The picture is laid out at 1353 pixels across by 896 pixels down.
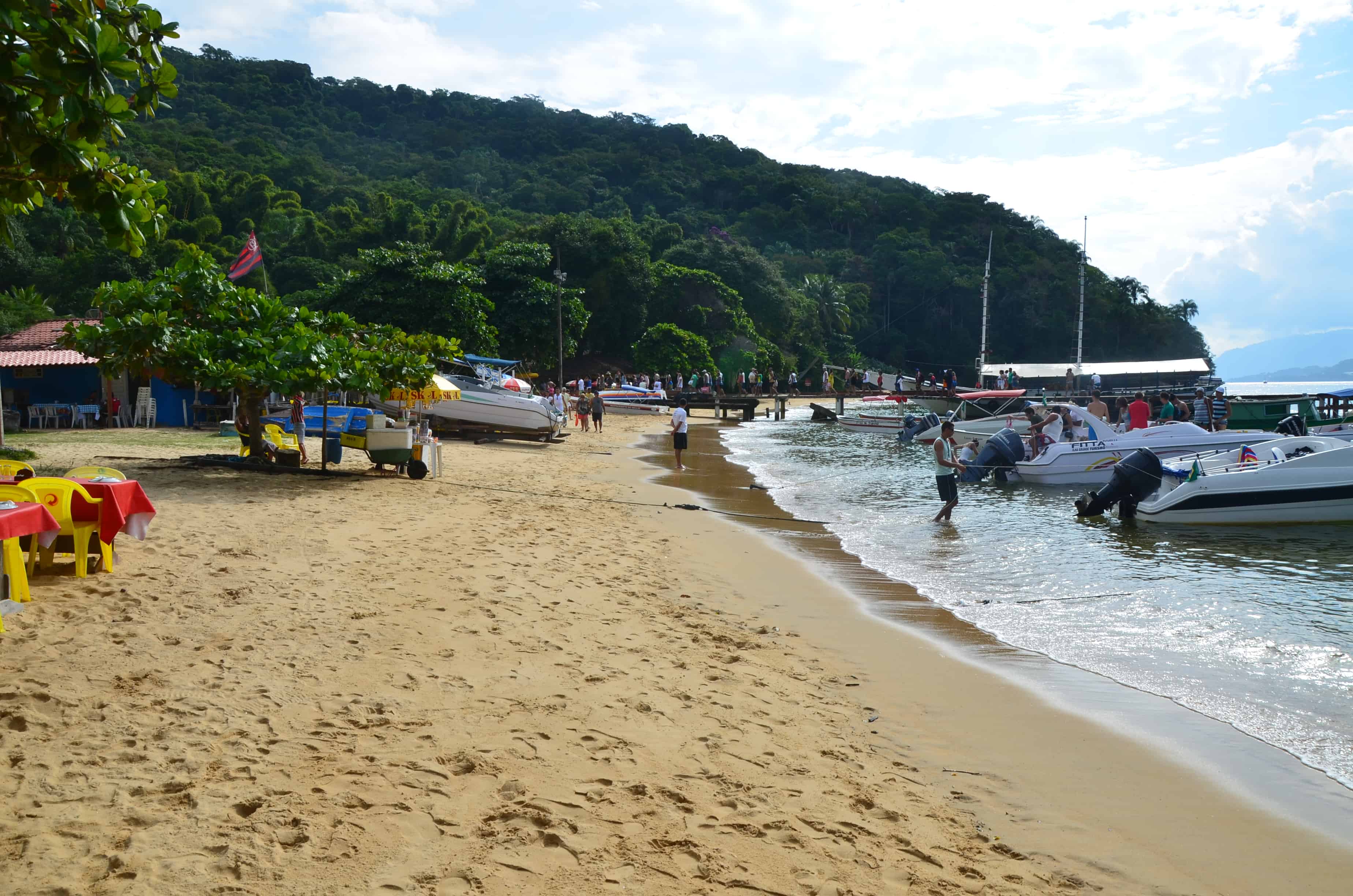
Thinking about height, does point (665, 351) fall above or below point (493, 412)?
above

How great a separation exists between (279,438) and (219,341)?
2961mm

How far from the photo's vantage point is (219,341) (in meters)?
14.4

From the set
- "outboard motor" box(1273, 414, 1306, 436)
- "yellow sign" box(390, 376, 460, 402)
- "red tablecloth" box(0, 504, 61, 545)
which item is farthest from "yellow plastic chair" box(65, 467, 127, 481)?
"outboard motor" box(1273, 414, 1306, 436)

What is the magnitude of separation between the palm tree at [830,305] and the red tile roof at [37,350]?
67702 mm

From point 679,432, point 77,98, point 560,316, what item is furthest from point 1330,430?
point 560,316

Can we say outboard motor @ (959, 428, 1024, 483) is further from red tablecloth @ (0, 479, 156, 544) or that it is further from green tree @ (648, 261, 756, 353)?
green tree @ (648, 261, 756, 353)

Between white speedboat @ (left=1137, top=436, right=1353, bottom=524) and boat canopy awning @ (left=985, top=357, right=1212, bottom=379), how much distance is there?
154ft

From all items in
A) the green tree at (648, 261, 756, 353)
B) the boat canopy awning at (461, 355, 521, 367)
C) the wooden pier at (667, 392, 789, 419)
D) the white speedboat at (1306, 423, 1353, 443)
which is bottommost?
the white speedboat at (1306, 423, 1353, 443)

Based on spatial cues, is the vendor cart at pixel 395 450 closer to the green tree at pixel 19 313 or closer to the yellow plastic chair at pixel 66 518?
the yellow plastic chair at pixel 66 518

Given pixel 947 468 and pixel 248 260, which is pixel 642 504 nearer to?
pixel 947 468

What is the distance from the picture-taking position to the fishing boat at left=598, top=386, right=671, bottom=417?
151 ft

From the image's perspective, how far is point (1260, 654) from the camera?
7582mm

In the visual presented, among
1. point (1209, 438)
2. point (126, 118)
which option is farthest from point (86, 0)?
point (1209, 438)

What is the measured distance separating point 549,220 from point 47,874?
62435mm
